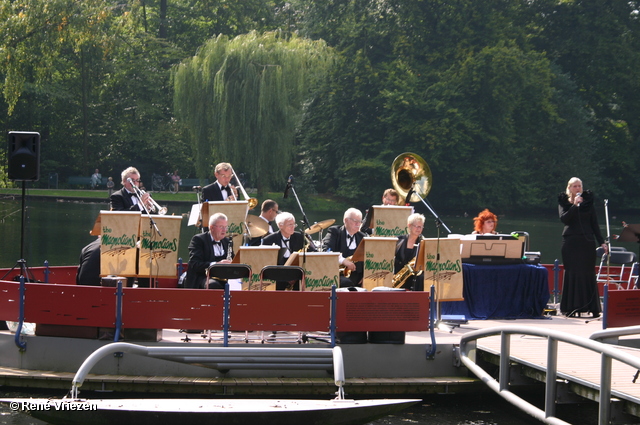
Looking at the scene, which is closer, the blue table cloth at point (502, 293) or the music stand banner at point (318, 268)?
the music stand banner at point (318, 268)

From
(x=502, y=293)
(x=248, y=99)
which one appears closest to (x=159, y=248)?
(x=502, y=293)

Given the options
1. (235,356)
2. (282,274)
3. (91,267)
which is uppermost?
(282,274)

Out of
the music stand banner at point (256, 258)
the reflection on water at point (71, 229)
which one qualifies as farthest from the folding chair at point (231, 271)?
the reflection on water at point (71, 229)

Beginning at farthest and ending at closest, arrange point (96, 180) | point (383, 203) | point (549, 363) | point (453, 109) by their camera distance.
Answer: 1. point (96, 180)
2. point (453, 109)
3. point (383, 203)
4. point (549, 363)

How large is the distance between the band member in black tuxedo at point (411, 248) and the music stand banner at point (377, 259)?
1.38 ft

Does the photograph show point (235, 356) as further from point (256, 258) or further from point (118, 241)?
point (118, 241)

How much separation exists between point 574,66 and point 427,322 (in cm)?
4590

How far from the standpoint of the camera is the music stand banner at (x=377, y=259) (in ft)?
38.5

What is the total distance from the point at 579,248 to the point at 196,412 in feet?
24.0

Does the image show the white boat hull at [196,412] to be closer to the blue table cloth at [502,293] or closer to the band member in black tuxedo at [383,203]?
the blue table cloth at [502,293]

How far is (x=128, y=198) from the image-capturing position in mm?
12938

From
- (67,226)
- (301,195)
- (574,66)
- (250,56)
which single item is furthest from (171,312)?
(574,66)

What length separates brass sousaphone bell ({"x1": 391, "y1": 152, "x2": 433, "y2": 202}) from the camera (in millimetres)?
14637

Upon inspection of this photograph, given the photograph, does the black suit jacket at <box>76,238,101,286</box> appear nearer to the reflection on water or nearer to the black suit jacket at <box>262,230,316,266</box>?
the black suit jacket at <box>262,230,316,266</box>
